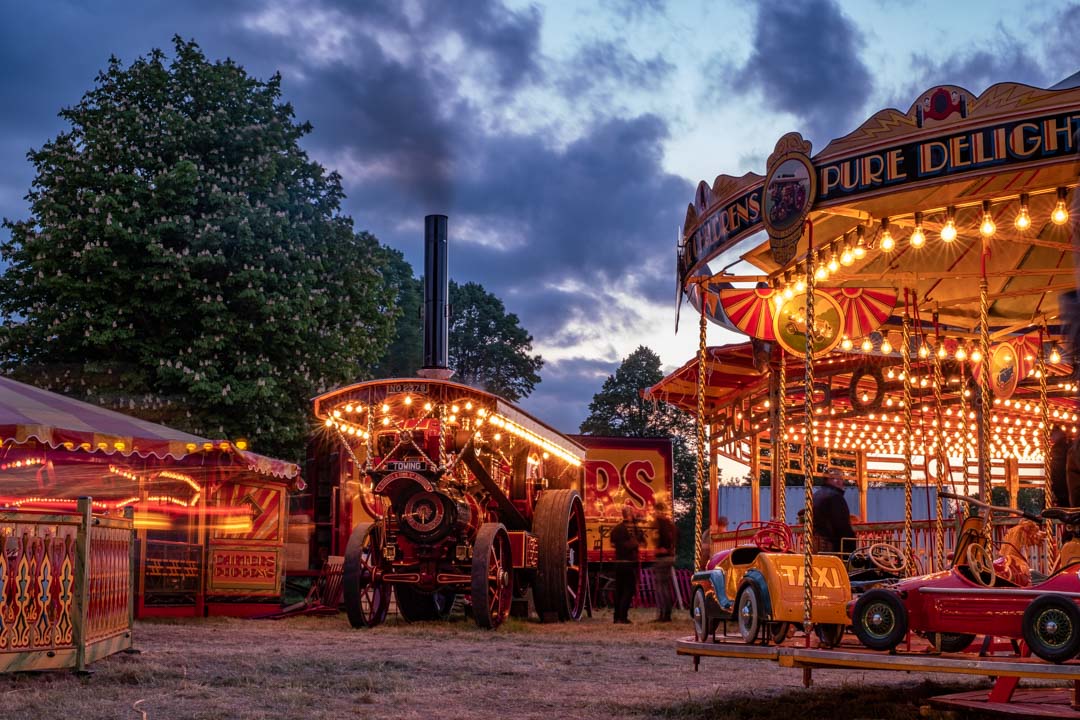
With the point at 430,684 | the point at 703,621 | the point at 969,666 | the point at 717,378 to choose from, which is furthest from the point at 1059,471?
the point at 717,378

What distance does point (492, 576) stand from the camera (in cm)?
1342

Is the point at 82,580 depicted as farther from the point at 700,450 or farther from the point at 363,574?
the point at 363,574

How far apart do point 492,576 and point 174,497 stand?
579cm

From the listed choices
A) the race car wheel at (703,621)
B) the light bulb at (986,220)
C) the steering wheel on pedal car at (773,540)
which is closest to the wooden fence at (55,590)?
the race car wheel at (703,621)

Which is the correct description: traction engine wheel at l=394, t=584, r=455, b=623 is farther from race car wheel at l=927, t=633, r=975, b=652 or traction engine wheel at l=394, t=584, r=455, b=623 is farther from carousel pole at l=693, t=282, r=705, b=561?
race car wheel at l=927, t=633, r=975, b=652

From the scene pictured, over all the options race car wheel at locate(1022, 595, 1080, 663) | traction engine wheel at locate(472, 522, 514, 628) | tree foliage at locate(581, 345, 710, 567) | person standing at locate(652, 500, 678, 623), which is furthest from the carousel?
tree foliage at locate(581, 345, 710, 567)

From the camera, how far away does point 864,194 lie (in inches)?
278

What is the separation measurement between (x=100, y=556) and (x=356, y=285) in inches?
528

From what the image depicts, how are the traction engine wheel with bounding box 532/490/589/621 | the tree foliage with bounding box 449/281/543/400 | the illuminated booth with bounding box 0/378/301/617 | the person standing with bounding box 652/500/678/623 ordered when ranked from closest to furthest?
1. the illuminated booth with bounding box 0/378/301/617
2. the traction engine wheel with bounding box 532/490/589/621
3. the person standing with bounding box 652/500/678/623
4. the tree foliage with bounding box 449/281/543/400

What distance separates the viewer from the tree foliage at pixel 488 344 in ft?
150

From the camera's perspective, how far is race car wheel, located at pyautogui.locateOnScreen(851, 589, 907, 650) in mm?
6516

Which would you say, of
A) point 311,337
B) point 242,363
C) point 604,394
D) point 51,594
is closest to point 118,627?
point 51,594

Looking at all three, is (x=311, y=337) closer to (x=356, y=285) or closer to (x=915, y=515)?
(x=356, y=285)

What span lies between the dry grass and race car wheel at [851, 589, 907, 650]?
0.45 meters
